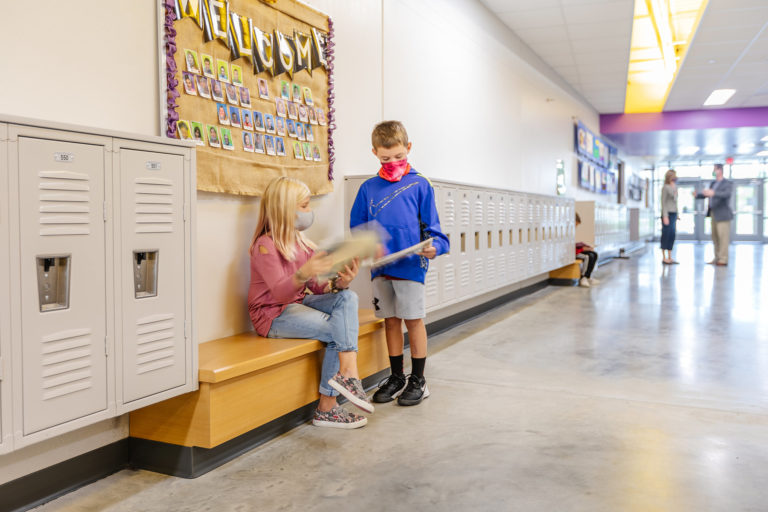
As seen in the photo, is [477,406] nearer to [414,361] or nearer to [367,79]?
[414,361]

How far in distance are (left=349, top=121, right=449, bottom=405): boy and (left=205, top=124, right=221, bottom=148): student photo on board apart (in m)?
0.70

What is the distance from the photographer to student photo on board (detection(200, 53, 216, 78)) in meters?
2.66

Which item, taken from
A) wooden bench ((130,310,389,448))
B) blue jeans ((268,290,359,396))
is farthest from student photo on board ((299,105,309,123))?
wooden bench ((130,310,389,448))

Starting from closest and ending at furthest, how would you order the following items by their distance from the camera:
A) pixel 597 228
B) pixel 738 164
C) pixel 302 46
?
1. pixel 302 46
2. pixel 597 228
3. pixel 738 164

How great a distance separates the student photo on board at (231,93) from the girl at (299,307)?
407 mm

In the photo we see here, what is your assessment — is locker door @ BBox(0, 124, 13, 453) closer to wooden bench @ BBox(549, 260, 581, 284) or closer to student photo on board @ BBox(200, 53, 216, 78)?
student photo on board @ BBox(200, 53, 216, 78)

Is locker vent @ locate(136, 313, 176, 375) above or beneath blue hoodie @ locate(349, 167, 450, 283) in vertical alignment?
beneath

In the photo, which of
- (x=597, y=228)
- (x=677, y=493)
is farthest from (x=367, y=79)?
(x=597, y=228)

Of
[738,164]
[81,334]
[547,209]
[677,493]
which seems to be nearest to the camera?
[81,334]

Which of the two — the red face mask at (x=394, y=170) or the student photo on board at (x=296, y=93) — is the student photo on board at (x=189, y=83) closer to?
the student photo on board at (x=296, y=93)

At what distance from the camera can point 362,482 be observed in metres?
2.10

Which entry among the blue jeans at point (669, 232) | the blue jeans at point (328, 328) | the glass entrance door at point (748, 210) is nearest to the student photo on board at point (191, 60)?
the blue jeans at point (328, 328)

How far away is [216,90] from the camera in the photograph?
2738 mm

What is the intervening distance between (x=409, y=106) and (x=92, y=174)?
129 inches
